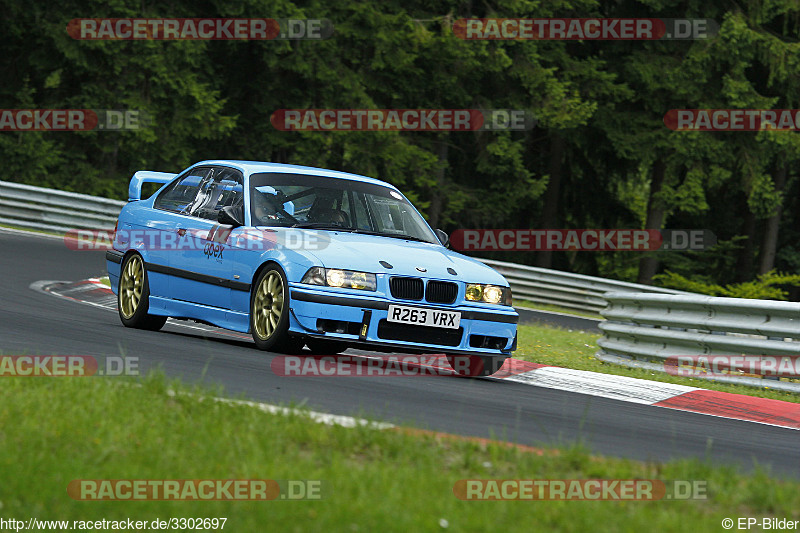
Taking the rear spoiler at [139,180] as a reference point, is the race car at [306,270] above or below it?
below

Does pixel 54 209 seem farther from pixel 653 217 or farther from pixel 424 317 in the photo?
pixel 653 217

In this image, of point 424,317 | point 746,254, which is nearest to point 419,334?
point 424,317

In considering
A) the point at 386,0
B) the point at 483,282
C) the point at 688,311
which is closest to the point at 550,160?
the point at 386,0

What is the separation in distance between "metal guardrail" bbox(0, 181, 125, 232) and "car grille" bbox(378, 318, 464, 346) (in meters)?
13.8

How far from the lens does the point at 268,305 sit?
8812 millimetres

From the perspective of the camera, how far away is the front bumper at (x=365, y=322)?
27.5 ft

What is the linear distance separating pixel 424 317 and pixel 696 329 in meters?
3.63

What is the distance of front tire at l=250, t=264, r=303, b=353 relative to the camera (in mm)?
8578

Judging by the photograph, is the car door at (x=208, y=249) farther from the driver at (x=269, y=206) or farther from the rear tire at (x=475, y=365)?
Answer: the rear tire at (x=475, y=365)

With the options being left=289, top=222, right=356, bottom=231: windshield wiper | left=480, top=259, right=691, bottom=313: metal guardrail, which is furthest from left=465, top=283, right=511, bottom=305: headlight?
left=480, top=259, right=691, bottom=313: metal guardrail

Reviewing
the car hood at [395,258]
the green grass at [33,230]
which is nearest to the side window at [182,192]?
the car hood at [395,258]

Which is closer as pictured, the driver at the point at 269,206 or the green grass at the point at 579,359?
the driver at the point at 269,206

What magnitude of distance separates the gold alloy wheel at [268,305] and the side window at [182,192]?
1.88 metres

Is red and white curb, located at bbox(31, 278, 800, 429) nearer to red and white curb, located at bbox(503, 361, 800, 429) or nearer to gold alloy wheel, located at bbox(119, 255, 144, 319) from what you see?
red and white curb, located at bbox(503, 361, 800, 429)
